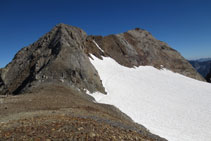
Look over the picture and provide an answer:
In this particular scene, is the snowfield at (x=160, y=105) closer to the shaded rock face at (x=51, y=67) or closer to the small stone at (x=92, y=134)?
the shaded rock face at (x=51, y=67)

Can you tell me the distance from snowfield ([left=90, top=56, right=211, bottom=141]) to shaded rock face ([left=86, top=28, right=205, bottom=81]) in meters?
10.4

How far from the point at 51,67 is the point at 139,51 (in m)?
40.1

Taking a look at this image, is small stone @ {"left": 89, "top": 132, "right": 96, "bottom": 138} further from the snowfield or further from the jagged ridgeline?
the jagged ridgeline

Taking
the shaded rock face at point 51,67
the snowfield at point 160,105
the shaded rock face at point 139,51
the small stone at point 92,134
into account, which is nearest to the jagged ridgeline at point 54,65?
the shaded rock face at point 51,67

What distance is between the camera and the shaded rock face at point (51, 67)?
23.2 meters

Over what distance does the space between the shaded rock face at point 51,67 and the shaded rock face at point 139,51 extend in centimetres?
1294

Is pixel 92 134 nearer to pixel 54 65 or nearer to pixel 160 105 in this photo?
pixel 160 105

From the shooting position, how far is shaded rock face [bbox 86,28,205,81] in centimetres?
4752

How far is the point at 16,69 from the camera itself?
→ 2856 centimetres

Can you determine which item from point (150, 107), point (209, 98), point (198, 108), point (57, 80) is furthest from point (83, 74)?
point (209, 98)

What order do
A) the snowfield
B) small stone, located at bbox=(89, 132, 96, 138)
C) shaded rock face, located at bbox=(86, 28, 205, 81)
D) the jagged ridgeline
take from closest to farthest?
small stone, located at bbox=(89, 132, 96, 138)
the snowfield
the jagged ridgeline
shaded rock face, located at bbox=(86, 28, 205, 81)

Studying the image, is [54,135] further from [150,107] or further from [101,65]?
[101,65]

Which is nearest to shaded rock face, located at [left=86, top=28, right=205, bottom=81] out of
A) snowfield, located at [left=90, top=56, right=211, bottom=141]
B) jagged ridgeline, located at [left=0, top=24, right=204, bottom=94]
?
jagged ridgeline, located at [left=0, top=24, right=204, bottom=94]

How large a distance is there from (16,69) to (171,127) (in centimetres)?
2793
